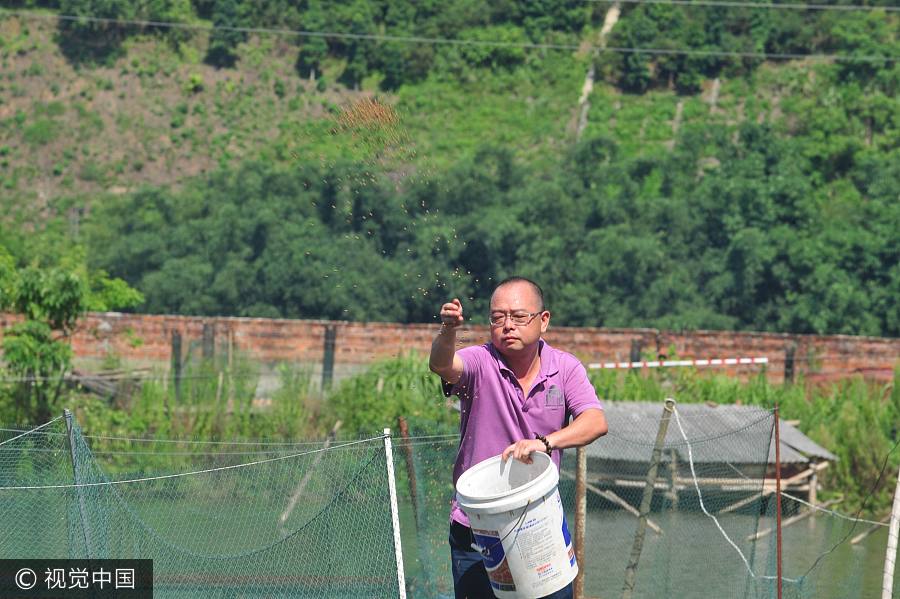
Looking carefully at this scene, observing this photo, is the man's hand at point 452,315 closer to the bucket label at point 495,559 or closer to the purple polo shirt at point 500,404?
the purple polo shirt at point 500,404

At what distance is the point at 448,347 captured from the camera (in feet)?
15.8

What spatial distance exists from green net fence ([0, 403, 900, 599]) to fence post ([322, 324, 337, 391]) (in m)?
4.78

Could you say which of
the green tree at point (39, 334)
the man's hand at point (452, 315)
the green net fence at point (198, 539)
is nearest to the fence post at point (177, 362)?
the green tree at point (39, 334)

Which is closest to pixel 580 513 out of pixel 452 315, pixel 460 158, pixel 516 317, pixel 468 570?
pixel 468 570

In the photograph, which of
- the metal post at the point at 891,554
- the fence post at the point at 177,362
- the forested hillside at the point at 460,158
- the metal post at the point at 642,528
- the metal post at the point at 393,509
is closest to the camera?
the metal post at the point at 393,509

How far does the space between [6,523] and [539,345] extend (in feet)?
13.9

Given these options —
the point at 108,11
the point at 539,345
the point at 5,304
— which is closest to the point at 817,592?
the point at 539,345

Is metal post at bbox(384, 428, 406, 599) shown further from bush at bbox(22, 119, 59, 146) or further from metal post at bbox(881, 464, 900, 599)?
bush at bbox(22, 119, 59, 146)

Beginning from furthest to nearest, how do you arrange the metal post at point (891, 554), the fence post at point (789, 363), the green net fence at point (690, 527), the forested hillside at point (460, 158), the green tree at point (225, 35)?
the green tree at point (225, 35) < the forested hillside at point (460, 158) < the fence post at point (789, 363) < the green net fence at point (690, 527) < the metal post at point (891, 554)

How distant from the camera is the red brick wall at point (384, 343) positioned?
66.1 feet

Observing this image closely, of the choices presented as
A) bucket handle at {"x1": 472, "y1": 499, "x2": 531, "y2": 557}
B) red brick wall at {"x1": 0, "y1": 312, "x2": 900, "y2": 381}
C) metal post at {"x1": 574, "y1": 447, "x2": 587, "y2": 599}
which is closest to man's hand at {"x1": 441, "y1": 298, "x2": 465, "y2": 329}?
bucket handle at {"x1": 472, "y1": 499, "x2": 531, "y2": 557}

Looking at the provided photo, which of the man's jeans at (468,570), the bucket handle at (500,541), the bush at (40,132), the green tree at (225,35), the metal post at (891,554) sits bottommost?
the metal post at (891,554)

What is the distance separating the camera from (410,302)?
29.1 meters

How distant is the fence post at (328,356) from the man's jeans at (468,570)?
12.7m
